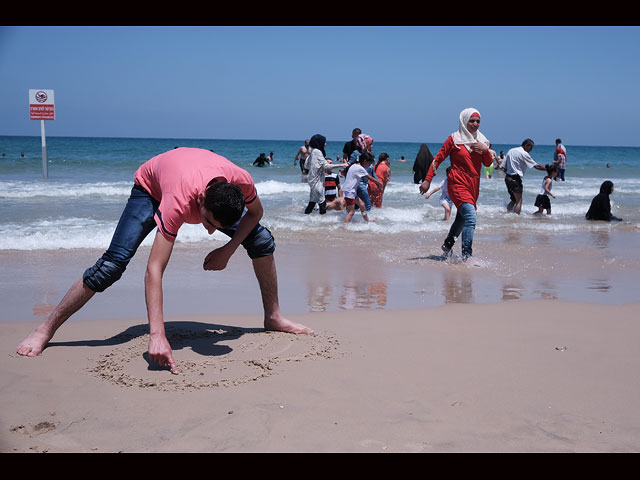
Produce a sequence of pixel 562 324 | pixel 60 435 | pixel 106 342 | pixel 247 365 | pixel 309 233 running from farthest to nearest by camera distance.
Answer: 1. pixel 309 233
2. pixel 562 324
3. pixel 106 342
4. pixel 247 365
5. pixel 60 435

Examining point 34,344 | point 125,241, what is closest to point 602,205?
point 125,241

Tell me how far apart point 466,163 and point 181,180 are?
14.3 ft

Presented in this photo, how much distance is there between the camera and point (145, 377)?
3293 millimetres

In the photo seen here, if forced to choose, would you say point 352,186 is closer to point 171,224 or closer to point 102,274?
point 102,274

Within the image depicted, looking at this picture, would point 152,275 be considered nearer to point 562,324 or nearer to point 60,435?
point 60,435

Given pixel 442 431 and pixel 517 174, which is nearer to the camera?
pixel 442 431

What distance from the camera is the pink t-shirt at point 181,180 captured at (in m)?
3.07

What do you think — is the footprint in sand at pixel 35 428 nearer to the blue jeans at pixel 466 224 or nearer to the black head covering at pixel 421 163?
the blue jeans at pixel 466 224

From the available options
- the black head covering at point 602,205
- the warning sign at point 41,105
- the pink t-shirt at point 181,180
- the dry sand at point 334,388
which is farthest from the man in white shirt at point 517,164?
the warning sign at point 41,105

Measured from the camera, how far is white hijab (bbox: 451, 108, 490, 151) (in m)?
6.71
